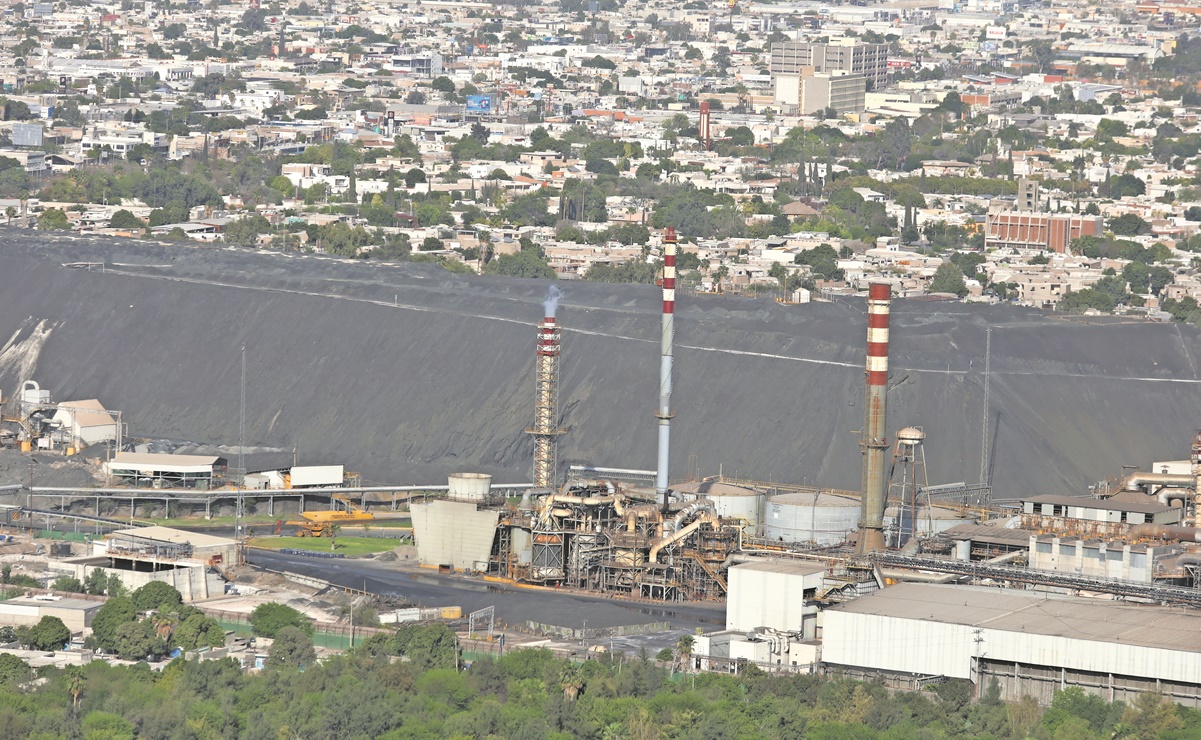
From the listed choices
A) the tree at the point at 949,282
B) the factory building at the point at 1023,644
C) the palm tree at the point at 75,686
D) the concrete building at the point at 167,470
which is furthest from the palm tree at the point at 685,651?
the tree at the point at 949,282

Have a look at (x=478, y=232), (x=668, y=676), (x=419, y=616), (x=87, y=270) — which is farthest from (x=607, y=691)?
(x=478, y=232)

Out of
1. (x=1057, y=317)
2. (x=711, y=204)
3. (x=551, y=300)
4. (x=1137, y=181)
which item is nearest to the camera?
(x=551, y=300)

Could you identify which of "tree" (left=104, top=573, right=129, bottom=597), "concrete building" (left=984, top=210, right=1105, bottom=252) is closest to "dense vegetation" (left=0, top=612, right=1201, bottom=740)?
"tree" (left=104, top=573, right=129, bottom=597)

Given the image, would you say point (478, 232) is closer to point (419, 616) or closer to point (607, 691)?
point (419, 616)

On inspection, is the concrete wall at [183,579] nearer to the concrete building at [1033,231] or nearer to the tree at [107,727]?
the tree at [107,727]

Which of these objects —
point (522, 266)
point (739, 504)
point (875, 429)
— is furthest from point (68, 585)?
point (522, 266)

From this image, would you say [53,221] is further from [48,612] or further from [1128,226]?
[48,612]

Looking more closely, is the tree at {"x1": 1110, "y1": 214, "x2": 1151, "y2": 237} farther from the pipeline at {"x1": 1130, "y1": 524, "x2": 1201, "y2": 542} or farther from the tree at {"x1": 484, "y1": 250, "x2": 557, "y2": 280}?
the pipeline at {"x1": 1130, "y1": 524, "x2": 1201, "y2": 542}
